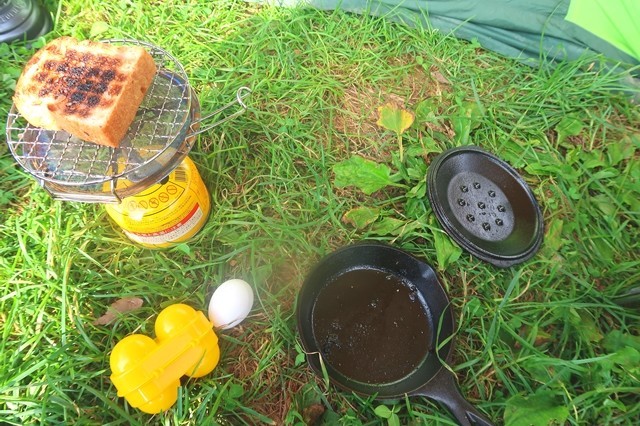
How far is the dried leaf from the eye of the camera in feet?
5.54

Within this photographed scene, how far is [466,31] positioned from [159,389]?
2.21 meters

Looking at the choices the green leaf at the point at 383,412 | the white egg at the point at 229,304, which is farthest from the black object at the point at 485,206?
the white egg at the point at 229,304

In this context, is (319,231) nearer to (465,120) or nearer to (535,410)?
(465,120)

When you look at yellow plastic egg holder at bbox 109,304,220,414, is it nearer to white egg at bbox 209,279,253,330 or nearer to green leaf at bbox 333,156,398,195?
white egg at bbox 209,279,253,330

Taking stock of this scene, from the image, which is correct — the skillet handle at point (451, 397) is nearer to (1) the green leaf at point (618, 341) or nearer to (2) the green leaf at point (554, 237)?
(1) the green leaf at point (618, 341)

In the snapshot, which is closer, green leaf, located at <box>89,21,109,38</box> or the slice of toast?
the slice of toast

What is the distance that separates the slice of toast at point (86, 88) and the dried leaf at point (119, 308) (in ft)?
2.03

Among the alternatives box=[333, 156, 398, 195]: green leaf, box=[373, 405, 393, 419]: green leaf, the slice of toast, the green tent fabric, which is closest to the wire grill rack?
the slice of toast

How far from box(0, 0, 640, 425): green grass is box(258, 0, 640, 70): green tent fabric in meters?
0.08

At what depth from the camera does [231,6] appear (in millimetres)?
2451

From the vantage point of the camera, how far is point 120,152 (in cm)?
153

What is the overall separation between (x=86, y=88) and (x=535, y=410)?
5.92 ft

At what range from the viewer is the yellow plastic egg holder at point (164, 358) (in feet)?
4.65

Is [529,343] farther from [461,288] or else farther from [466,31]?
[466,31]
